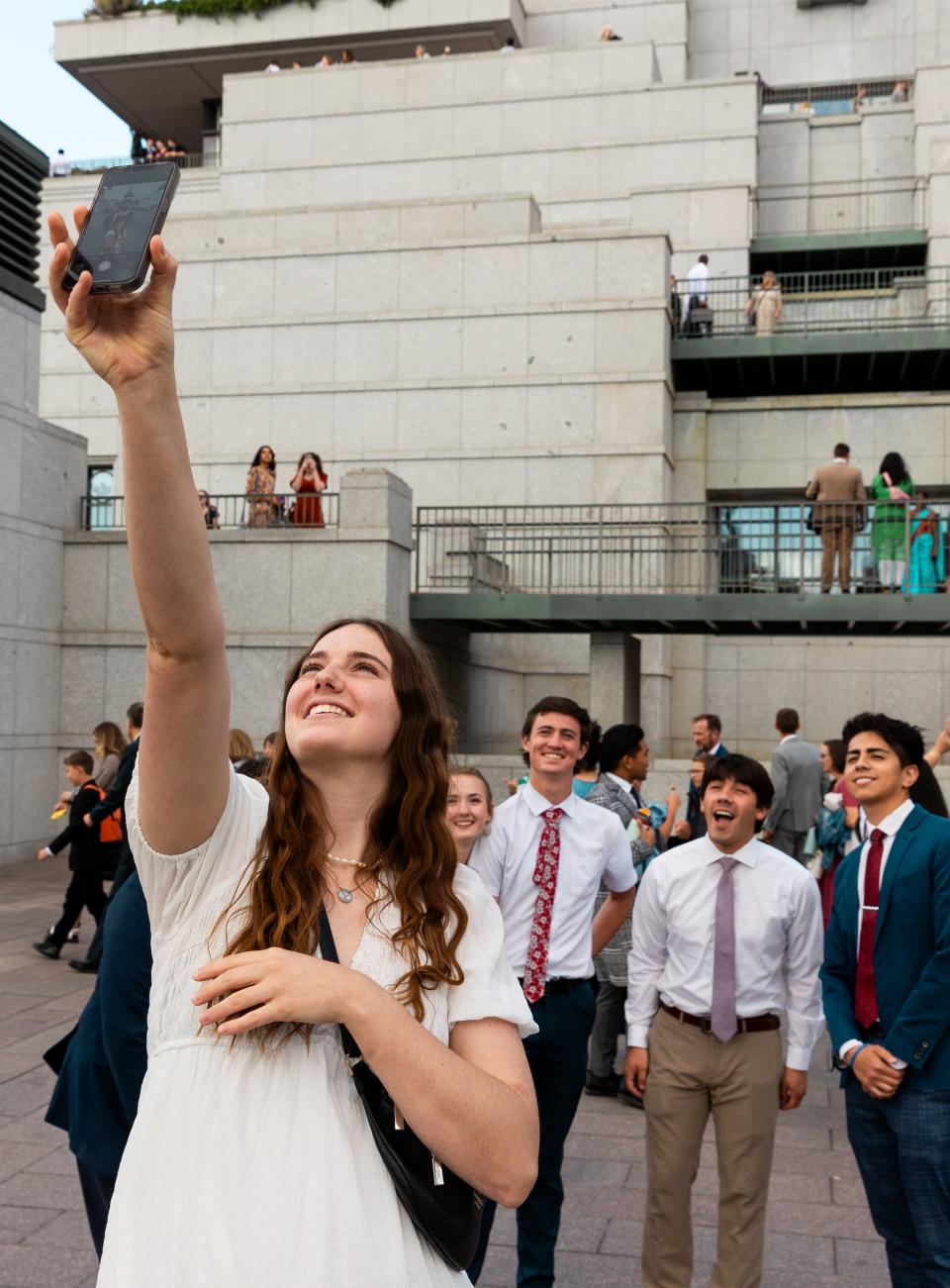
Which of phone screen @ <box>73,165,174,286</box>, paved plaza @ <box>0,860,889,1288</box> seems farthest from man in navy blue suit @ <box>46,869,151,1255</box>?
phone screen @ <box>73,165,174,286</box>

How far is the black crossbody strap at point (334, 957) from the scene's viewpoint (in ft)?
5.96

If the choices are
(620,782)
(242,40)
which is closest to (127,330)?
(620,782)

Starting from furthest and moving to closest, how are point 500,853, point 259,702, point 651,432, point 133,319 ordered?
point 651,432 < point 259,702 < point 500,853 < point 133,319

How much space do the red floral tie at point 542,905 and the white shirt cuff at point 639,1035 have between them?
36cm

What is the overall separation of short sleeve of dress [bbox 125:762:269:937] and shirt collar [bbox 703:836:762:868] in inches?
117

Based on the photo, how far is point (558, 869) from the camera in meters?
4.95

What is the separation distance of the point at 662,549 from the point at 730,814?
14725 mm

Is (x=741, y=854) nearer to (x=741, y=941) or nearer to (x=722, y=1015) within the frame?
(x=741, y=941)

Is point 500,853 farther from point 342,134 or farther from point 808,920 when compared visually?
point 342,134

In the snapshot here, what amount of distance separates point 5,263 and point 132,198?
15968 millimetres

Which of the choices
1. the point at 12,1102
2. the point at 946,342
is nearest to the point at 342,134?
the point at 946,342

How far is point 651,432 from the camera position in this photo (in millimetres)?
23234

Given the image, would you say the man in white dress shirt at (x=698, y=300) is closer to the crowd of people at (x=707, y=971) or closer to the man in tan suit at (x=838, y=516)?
the man in tan suit at (x=838, y=516)

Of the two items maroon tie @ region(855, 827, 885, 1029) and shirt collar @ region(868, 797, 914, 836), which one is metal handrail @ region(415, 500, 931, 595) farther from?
maroon tie @ region(855, 827, 885, 1029)
